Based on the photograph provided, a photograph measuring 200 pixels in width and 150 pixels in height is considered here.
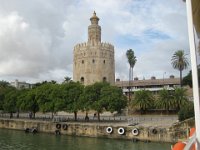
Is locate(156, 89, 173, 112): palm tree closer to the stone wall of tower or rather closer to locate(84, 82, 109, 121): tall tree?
locate(84, 82, 109, 121): tall tree

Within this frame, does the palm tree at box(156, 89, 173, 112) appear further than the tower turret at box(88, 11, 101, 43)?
No

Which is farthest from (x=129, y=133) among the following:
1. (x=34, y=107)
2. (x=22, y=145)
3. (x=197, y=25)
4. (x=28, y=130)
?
(x=197, y=25)

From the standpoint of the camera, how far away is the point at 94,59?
81750 millimetres

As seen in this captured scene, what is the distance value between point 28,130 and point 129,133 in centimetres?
1903

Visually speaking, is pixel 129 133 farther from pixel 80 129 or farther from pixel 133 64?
pixel 133 64

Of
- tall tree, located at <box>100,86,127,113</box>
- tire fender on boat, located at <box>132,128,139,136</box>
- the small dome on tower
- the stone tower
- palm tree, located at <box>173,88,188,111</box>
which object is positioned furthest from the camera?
the small dome on tower

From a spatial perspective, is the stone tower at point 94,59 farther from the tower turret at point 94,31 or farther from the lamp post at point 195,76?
the lamp post at point 195,76

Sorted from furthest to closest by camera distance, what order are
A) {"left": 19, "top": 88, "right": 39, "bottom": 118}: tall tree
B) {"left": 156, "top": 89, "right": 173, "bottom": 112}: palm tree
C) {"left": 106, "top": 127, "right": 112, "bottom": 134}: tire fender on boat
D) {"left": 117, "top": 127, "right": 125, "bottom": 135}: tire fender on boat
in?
{"left": 19, "top": 88, "right": 39, "bottom": 118}: tall tree → {"left": 156, "top": 89, "right": 173, "bottom": 112}: palm tree → {"left": 106, "top": 127, "right": 112, "bottom": 134}: tire fender on boat → {"left": 117, "top": 127, "right": 125, "bottom": 135}: tire fender on boat

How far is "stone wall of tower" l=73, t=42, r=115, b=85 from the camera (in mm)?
81625

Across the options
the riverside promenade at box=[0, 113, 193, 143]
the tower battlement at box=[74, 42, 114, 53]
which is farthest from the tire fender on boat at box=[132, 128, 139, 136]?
the tower battlement at box=[74, 42, 114, 53]

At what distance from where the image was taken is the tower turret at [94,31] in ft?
274

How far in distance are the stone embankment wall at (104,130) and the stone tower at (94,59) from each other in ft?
98.1

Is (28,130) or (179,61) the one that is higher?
(179,61)

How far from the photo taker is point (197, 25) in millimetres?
5008
